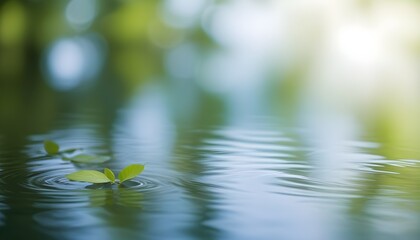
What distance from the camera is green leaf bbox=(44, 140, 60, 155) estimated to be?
125 centimetres

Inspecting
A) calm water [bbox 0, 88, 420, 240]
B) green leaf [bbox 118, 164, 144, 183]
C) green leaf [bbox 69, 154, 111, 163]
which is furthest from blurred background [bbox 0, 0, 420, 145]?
green leaf [bbox 118, 164, 144, 183]

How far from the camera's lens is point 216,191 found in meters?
0.95

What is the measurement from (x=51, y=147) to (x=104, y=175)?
0.32 m

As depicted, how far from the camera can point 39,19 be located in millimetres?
6277

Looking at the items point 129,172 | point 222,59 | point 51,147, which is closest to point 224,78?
point 222,59

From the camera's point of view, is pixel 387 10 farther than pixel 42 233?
Yes

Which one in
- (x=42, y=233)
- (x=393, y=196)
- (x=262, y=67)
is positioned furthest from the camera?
(x=262, y=67)

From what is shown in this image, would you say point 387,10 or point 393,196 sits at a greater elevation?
point 387,10

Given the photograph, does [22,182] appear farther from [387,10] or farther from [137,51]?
[137,51]

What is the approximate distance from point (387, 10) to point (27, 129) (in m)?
3.79

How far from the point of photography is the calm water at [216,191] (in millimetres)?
752

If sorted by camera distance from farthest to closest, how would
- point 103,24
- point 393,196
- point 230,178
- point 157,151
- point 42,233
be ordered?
point 103,24 → point 157,151 → point 230,178 → point 393,196 → point 42,233

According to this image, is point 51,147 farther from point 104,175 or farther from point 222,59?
point 222,59

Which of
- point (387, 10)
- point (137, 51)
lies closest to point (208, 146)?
point (387, 10)
